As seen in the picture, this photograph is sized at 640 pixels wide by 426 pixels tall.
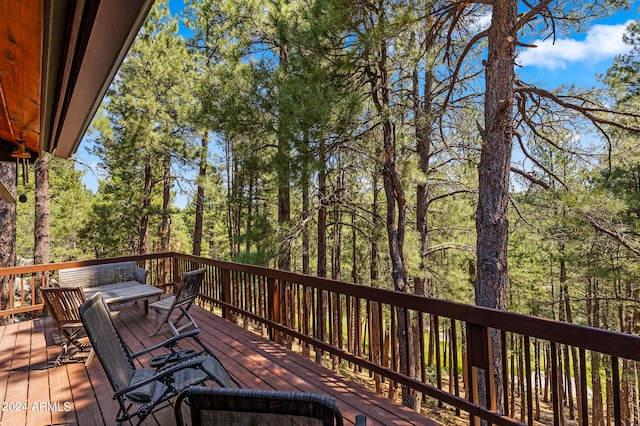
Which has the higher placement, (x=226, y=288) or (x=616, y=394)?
(x=616, y=394)

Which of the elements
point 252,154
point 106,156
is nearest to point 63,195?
point 106,156

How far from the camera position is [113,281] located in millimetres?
5859

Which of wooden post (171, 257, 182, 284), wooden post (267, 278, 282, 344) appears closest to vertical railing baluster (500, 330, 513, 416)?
wooden post (267, 278, 282, 344)

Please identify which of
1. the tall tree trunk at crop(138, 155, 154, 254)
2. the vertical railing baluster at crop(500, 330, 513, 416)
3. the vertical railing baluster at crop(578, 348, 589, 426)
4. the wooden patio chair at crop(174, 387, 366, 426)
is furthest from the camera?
the tall tree trunk at crop(138, 155, 154, 254)

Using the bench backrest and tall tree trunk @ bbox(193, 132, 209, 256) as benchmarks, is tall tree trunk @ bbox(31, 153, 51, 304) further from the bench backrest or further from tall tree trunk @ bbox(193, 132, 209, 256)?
the bench backrest

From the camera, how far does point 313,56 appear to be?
739cm

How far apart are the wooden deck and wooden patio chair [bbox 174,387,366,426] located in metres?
1.62

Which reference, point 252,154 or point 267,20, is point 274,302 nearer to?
point 252,154

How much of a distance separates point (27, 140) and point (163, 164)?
28.4ft

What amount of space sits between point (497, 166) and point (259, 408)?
555 cm

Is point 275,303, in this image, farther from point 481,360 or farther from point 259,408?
point 259,408

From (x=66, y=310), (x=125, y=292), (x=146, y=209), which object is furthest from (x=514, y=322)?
(x=146, y=209)

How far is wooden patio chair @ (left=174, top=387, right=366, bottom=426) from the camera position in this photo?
116cm

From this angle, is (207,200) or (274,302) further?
(207,200)
